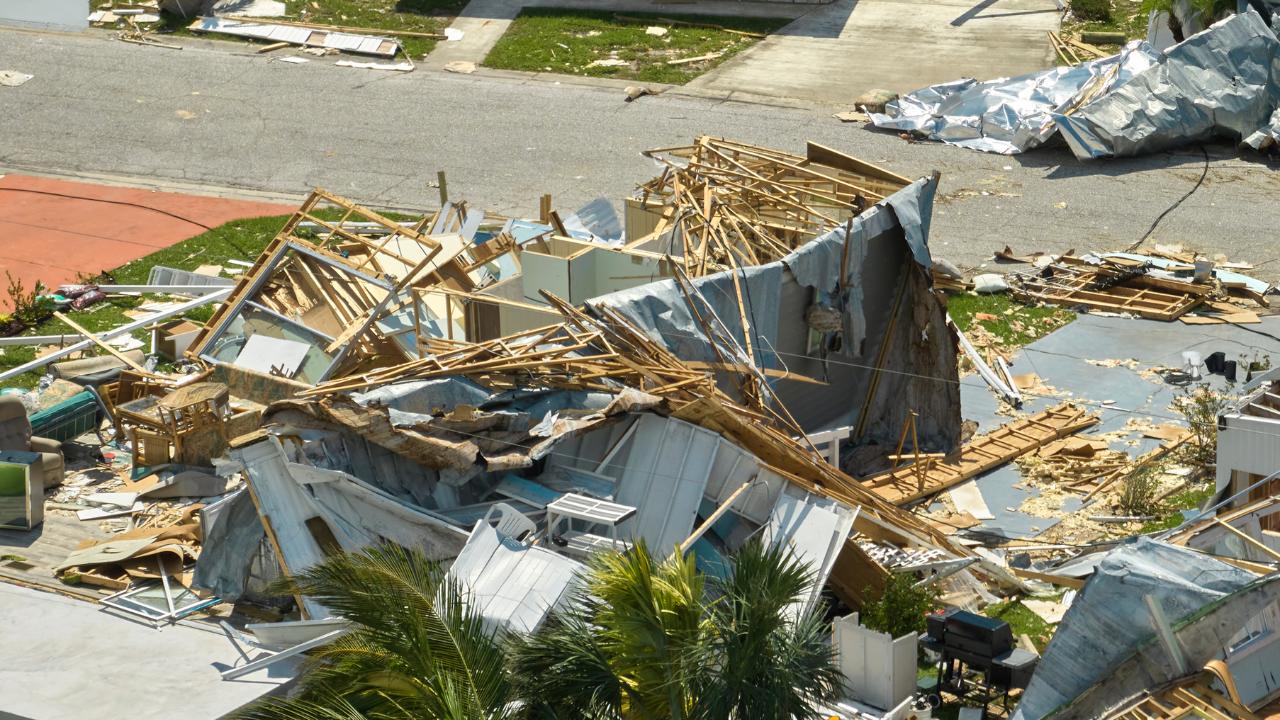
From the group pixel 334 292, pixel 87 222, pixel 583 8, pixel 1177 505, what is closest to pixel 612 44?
pixel 583 8

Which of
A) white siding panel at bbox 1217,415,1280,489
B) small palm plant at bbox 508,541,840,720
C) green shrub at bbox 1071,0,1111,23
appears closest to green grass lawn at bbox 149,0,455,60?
green shrub at bbox 1071,0,1111,23

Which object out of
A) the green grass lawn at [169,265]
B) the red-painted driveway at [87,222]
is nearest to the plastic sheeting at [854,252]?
the green grass lawn at [169,265]

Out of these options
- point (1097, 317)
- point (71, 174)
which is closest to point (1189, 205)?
point (1097, 317)

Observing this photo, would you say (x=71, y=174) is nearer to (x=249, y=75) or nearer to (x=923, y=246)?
(x=249, y=75)

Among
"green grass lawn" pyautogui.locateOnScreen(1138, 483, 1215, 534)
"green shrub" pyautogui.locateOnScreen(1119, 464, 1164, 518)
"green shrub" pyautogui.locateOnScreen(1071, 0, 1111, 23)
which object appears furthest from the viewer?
"green shrub" pyautogui.locateOnScreen(1071, 0, 1111, 23)

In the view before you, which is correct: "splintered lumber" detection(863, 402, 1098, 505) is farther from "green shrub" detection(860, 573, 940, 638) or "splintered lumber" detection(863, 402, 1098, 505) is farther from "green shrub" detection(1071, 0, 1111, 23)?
"green shrub" detection(1071, 0, 1111, 23)

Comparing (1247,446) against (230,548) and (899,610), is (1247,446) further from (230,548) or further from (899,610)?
(230,548)
